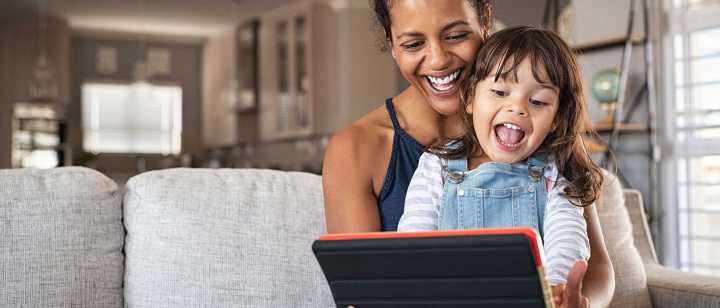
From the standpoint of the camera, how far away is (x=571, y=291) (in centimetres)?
119

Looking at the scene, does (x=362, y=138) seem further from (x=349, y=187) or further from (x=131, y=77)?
(x=131, y=77)

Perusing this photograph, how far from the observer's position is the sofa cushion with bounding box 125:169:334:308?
1.91 m

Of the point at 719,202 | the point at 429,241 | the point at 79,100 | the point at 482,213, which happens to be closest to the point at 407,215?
the point at 482,213

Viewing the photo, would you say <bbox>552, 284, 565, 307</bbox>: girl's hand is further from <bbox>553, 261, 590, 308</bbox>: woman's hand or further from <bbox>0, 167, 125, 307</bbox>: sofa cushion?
<bbox>0, 167, 125, 307</bbox>: sofa cushion

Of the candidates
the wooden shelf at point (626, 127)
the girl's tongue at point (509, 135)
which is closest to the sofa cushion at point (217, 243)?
the girl's tongue at point (509, 135)

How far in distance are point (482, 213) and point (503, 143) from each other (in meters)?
0.13

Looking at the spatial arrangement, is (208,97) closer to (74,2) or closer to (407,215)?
(74,2)

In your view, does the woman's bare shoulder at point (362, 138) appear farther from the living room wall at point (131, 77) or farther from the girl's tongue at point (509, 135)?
the living room wall at point (131, 77)

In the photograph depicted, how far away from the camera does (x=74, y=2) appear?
8.40 meters

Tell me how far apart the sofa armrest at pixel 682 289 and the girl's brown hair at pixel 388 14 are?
105 cm

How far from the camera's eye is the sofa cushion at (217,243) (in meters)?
1.91

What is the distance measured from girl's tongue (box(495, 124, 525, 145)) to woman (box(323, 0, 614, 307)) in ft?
0.75

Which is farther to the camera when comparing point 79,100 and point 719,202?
point 79,100

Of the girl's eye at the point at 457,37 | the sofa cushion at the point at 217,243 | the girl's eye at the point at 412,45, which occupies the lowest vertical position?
the sofa cushion at the point at 217,243
